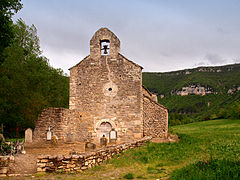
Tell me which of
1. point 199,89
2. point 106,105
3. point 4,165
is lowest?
Answer: point 4,165

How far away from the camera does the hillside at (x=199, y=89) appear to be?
8181cm

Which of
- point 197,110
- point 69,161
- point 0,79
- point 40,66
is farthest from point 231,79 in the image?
point 69,161

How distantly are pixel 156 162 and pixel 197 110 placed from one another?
76.0 metres

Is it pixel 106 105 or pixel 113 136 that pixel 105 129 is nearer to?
pixel 113 136

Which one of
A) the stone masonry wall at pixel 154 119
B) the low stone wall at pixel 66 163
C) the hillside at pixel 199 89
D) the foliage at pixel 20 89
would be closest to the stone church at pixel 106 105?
the stone masonry wall at pixel 154 119

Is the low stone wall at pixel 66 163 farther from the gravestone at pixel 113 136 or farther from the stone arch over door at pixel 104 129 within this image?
the stone arch over door at pixel 104 129

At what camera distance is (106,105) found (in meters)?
17.0

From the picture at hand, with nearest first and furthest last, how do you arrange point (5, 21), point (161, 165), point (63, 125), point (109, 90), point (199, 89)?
point (161, 165)
point (5, 21)
point (63, 125)
point (109, 90)
point (199, 89)

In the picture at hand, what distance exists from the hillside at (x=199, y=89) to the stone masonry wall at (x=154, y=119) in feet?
196

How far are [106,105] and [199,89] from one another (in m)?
77.0

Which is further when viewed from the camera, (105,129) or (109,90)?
(109,90)

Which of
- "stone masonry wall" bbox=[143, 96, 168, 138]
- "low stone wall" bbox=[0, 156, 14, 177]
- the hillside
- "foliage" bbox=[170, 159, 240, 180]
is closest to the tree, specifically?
"low stone wall" bbox=[0, 156, 14, 177]

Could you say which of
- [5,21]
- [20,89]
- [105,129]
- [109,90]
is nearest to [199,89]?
[20,89]

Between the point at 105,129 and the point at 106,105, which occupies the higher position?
the point at 106,105
